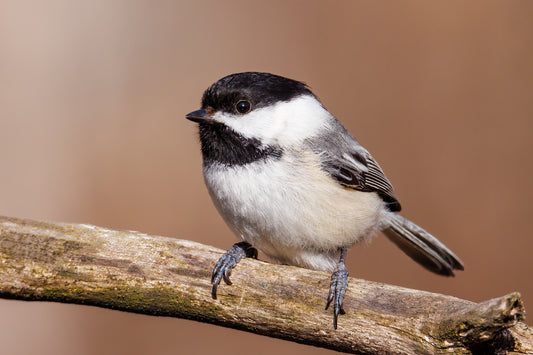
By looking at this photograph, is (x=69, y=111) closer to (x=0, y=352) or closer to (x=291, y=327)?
(x=0, y=352)

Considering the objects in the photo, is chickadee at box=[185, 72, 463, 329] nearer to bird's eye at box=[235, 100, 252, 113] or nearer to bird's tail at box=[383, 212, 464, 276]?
bird's eye at box=[235, 100, 252, 113]

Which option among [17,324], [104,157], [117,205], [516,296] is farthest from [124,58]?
[516,296]

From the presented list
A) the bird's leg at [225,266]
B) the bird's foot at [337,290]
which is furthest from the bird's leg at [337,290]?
the bird's leg at [225,266]

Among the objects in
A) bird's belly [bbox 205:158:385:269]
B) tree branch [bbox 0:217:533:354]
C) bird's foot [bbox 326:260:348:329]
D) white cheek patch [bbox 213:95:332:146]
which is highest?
white cheek patch [bbox 213:95:332:146]

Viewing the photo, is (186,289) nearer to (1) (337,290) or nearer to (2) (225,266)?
(2) (225,266)

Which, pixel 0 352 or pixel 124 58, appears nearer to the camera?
pixel 0 352

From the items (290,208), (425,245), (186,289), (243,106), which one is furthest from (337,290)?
(425,245)

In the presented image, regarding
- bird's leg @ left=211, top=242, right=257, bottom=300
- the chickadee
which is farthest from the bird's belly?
bird's leg @ left=211, top=242, right=257, bottom=300
